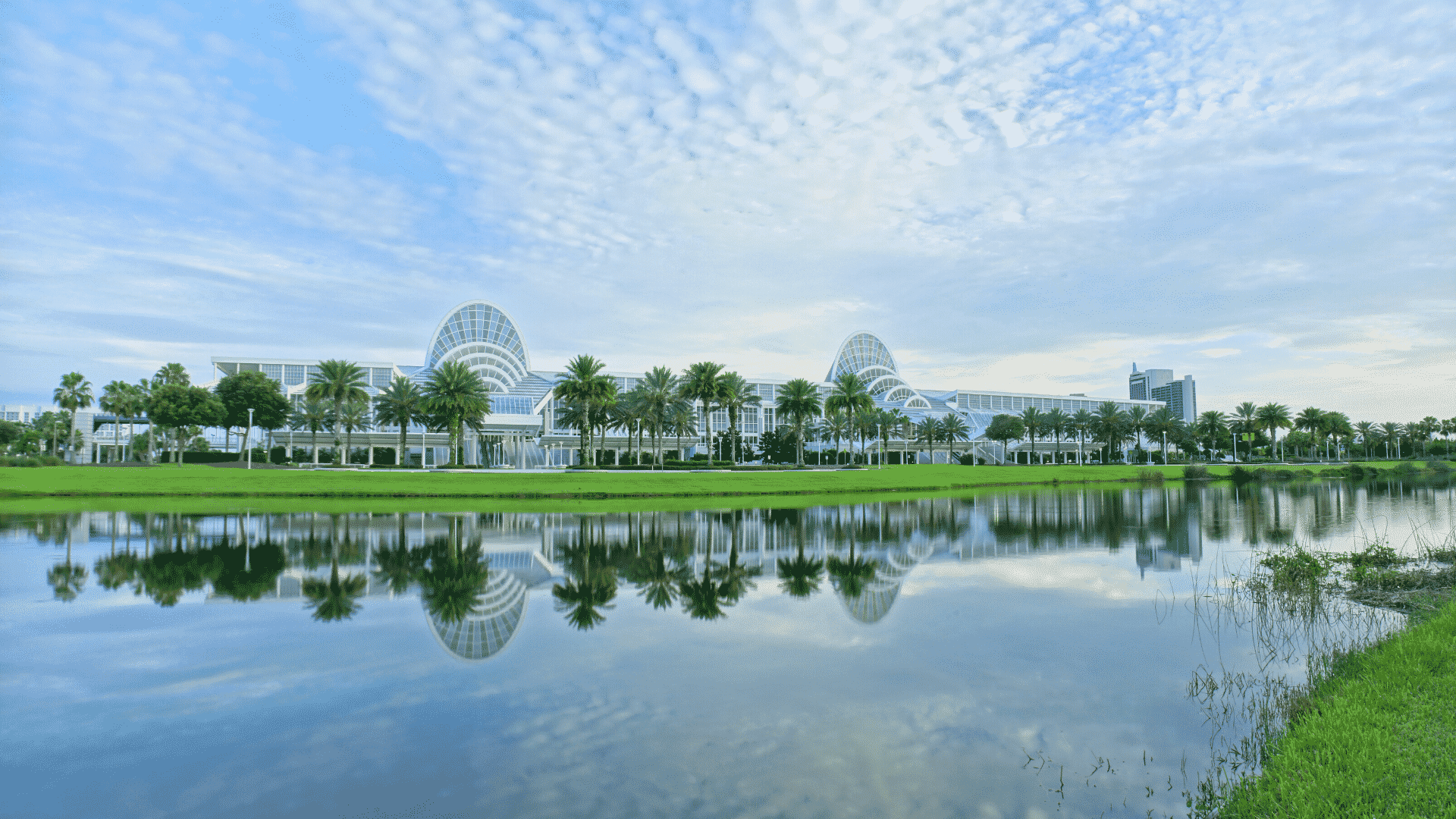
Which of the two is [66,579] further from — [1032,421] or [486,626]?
[1032,421]

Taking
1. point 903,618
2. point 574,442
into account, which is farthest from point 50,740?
point 574,442

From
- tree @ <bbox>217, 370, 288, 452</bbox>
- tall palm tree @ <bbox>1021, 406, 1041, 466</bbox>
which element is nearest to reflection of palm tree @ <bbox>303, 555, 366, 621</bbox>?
tree @ <bbox>217, 370, 288, 452</bbox>

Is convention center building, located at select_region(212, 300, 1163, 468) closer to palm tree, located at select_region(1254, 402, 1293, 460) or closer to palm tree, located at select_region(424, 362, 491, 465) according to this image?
palm tree, located at select_region(424, 362, 491, 465)

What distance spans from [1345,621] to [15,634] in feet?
63.8

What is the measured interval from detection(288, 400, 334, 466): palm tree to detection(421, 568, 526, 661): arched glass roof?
63116 millimetres

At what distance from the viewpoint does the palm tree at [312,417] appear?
7281cm

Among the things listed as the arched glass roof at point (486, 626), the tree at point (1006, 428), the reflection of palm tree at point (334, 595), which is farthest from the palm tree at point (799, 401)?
the arched glass roof at point (486, 626)

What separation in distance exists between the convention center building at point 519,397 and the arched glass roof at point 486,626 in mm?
62605

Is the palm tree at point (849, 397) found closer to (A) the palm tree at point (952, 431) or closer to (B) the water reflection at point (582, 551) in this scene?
(A) the palm tree at point (952, 431)

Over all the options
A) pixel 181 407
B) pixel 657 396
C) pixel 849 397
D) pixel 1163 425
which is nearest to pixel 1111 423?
pixel 1163 425

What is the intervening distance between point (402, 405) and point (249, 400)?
16.8 meters

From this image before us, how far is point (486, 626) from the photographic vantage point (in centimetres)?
1087

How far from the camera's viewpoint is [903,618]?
11.6 metres

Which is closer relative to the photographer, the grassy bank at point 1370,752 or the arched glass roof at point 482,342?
the grassy bank at point 1370,752
